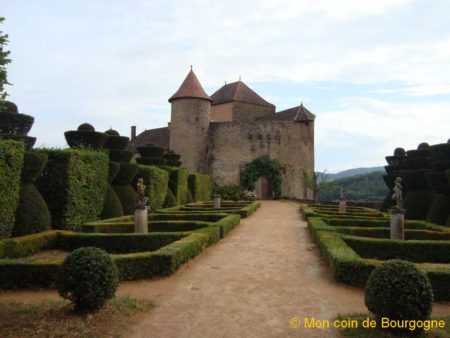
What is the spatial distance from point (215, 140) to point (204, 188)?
7.09 metres

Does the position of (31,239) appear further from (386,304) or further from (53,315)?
(386,304)

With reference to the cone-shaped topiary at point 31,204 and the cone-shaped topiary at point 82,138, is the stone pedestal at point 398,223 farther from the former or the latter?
the cone-shaped topiary at point 82,138

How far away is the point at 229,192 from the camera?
118ft

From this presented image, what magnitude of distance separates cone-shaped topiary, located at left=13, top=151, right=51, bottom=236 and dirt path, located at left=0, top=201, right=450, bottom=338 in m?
4.61

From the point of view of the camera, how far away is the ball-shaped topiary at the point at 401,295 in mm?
4879

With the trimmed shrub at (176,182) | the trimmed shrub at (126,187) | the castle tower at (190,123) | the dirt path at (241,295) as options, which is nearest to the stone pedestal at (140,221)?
the dirt path at (241,295)

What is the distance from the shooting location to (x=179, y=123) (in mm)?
38094

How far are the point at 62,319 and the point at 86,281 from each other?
0.51 metres

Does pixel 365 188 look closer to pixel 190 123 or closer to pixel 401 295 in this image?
pixel 190 123

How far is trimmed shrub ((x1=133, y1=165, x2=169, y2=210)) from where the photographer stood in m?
19.7

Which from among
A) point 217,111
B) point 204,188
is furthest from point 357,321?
point 217,111

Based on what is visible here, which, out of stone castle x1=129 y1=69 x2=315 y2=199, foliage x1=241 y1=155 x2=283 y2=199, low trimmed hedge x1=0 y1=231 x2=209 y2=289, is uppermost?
stone castle x1=129 y1=69 x2=315 y2=199

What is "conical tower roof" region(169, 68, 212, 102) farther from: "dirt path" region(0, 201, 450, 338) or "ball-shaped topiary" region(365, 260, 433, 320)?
"ball-shaped topiary" region(365, 260, 433, 320)

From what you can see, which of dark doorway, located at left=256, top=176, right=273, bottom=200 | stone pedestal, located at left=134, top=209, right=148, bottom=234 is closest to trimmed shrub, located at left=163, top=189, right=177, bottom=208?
stone pedestal, located at left=134, top=209, right=148, bottom=234
